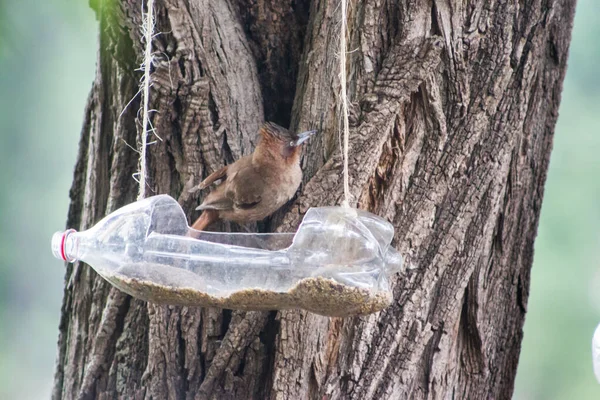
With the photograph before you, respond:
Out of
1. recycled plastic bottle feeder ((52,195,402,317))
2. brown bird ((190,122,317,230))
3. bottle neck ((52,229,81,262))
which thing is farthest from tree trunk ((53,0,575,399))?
bottle neck ((52,229,81,262))

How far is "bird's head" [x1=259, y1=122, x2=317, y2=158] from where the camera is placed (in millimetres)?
2232

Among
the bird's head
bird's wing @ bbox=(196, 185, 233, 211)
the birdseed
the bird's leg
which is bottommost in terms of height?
the birdseed

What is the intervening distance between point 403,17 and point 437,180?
0.55 m

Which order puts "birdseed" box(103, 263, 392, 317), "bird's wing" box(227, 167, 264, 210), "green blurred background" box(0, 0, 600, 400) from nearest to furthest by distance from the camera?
"birdseed" box(103, 263, 392, 317)
"bird's wing" box(227, 167, 264, 210)
"green blurred background" box(0, 0, 600, 400)

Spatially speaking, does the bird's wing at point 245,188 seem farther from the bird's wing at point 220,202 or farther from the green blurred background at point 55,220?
the green blurred background at point 55,220

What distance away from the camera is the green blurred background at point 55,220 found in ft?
14.4

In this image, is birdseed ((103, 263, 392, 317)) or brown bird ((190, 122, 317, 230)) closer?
birdseed ((103, 263, 392, 317))

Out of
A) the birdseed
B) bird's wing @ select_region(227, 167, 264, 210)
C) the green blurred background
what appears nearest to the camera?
the birdseed

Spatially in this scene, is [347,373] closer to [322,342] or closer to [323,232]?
[322,342]

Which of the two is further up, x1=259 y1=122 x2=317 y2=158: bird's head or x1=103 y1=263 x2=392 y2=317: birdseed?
x1=259 y1=122 x2=317 y2=158: bird's head

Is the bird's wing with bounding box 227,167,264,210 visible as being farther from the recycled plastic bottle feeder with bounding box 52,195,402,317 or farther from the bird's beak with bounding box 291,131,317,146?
the recycled plastic bottle feeder with bounding box 52,195,402,317

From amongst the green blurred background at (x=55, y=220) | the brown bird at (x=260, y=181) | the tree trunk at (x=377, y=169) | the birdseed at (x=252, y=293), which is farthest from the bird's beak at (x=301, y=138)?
the green blurred background at (x=55, y=220)

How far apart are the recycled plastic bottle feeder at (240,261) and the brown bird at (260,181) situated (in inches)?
14.7

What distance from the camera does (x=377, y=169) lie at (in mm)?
2322
